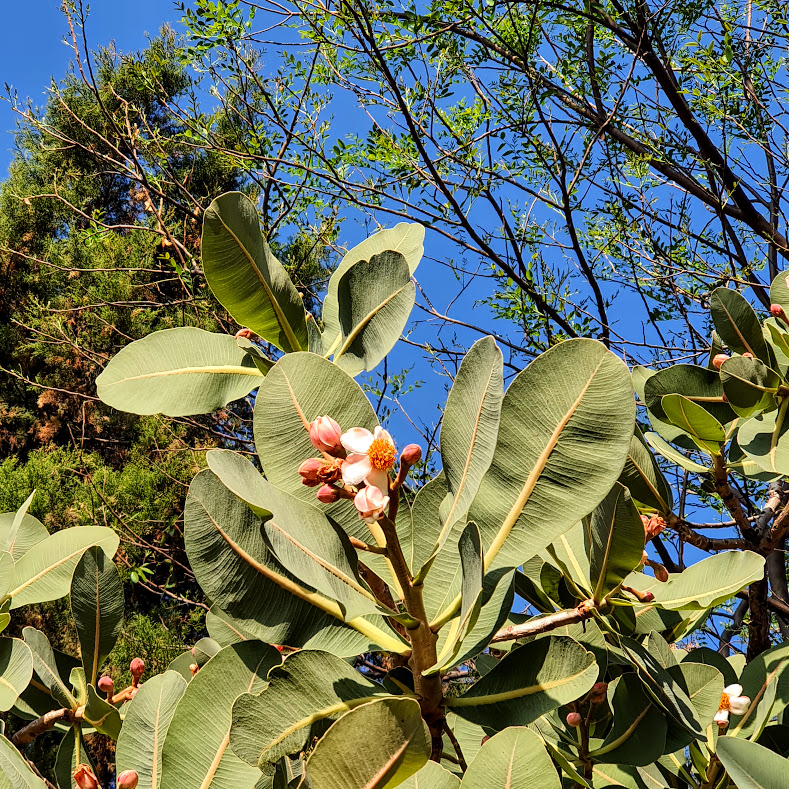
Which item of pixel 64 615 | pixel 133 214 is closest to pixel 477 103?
pixel 64 615

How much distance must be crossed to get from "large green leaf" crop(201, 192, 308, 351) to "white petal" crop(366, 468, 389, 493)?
27 cm

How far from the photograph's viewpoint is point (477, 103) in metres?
2.82

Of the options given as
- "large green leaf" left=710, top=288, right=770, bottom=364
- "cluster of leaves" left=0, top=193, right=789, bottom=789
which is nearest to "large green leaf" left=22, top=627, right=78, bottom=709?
→ "cluster of leaves" left=0, top=193, right=789, bottom=789

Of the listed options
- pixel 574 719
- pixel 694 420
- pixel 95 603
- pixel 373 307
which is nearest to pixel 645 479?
pixel 694 420

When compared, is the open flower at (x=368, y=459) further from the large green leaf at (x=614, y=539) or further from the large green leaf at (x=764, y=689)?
the large green leaf at (x=764, y=689)

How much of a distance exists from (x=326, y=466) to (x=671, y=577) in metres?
0.41

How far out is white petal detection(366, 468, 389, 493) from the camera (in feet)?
1.51

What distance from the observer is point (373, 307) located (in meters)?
0.70

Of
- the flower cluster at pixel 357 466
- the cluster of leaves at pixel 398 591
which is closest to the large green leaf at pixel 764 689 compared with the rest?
the cluster of leaves at pixel 398 591

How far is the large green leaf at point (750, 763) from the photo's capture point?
→ 0.45 meters

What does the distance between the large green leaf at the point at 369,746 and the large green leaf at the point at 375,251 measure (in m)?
0.39

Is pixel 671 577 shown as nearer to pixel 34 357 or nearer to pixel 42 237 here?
pixel 34 357

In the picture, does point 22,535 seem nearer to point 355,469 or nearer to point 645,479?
point 355,469

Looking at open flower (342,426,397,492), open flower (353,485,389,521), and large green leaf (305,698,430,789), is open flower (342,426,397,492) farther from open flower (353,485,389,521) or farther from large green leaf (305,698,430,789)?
large green leaf (305,698,430,789)
